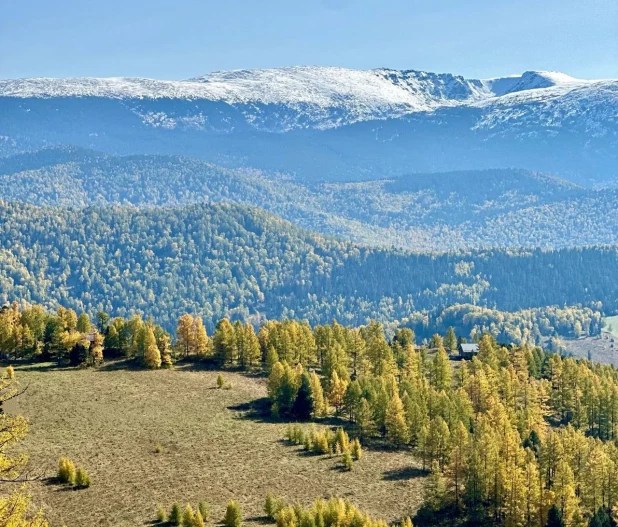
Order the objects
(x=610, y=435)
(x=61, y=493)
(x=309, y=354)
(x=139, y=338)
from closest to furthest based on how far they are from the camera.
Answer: (x=61, y=493) → (x=610, y=435) → (x=139, y=338) → (x=309, y=354)

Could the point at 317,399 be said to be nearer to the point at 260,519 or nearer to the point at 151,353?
the point at 151,353

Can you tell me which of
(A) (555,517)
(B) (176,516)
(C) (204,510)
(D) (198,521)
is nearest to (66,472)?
(B) (176,516)

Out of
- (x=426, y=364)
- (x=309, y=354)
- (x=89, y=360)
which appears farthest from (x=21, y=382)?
(x=426, y=364)

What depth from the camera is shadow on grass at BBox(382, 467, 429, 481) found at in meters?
95.2

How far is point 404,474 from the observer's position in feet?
319

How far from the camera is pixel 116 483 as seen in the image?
270ft

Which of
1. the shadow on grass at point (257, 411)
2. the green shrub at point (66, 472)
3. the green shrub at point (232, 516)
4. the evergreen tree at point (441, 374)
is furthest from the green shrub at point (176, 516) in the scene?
the evergreen tree at point (441, 374)

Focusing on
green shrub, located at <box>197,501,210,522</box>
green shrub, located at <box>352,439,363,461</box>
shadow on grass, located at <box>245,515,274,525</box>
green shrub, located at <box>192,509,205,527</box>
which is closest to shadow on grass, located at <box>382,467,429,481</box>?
green shrub, located at <box>352,439,363,461</box>

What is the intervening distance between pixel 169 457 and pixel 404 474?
94.7 feet

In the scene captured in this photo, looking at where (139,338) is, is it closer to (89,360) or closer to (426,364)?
(89,360)

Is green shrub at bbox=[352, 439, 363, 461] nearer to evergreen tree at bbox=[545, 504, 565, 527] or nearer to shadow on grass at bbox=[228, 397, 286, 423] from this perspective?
shadow on grass at bbox=[228, 397, 286, 423]

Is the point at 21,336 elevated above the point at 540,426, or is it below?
above

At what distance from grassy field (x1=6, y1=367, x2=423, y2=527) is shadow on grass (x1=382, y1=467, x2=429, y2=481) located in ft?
0.49

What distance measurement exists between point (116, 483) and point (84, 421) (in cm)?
2198
